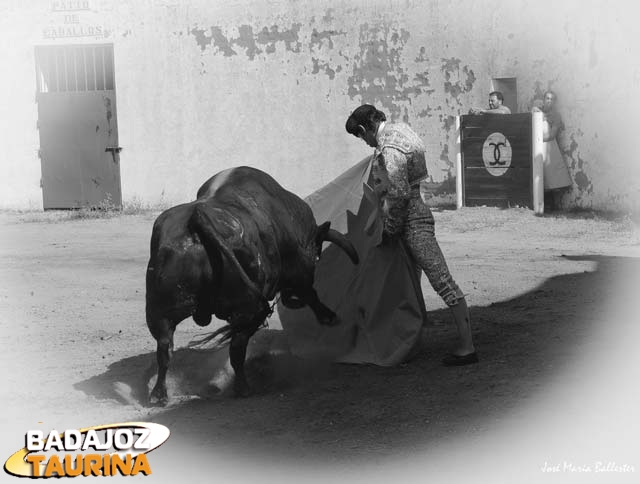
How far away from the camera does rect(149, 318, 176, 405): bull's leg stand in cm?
496

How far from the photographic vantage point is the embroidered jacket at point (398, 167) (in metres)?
5.44

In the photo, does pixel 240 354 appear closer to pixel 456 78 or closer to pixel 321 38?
pixel 456 78

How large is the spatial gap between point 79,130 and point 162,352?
1034cm

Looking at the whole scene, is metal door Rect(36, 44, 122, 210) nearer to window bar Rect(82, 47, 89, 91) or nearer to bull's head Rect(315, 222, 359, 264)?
window bar Rect(82, 47, 89, 91)

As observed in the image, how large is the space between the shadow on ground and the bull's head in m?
0.68

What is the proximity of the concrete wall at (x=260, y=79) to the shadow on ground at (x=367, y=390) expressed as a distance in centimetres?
748

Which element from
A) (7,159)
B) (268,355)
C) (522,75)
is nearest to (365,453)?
(268,355)

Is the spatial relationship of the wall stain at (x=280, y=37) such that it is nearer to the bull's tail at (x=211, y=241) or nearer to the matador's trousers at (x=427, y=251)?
the matador's trousers at (x=427, y=251)

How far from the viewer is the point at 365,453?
433 cm

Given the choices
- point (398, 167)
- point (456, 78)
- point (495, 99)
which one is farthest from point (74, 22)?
point (398, 167)

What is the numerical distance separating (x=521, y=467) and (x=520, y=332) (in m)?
2.20

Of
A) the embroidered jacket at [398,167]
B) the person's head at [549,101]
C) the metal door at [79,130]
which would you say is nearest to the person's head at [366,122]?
the embroidered jacket at [398,167]

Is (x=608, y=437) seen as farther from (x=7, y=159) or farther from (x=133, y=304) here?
(x=7, y=159)

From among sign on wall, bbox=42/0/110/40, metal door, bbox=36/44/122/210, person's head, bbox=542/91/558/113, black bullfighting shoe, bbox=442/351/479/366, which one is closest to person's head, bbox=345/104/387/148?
black bullfighting shoe, bbox=442/351/479/366
